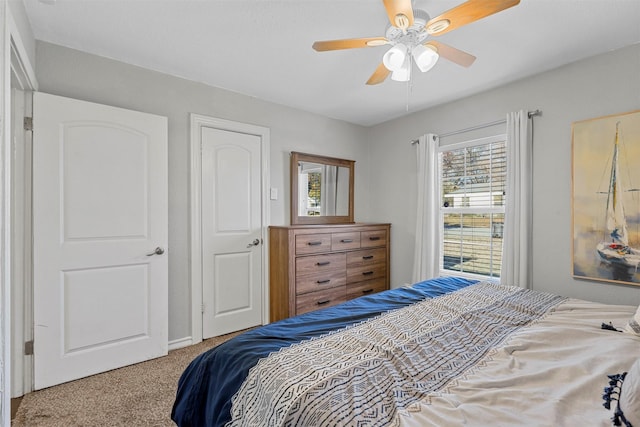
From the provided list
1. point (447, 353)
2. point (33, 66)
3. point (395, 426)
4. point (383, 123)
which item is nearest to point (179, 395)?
point (395, 426)

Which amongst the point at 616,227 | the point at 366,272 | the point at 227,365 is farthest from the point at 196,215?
the point at 616,227

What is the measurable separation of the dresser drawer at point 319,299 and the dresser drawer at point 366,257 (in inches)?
12.5

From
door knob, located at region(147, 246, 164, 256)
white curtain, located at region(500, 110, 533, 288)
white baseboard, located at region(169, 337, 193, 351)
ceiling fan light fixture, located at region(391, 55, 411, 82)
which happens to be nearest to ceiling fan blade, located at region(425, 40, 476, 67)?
ceiling fan light fixture, located at region(391, 55, 411, 82)

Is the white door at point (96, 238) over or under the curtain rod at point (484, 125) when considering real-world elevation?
under

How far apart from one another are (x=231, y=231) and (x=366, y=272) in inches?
64.5

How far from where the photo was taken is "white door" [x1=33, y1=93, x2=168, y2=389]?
2082 millimetres

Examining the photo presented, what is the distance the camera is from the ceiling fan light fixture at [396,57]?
174 centimetres

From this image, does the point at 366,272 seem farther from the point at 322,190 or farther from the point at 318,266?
the point at 322,190

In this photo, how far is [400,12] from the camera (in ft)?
4.97

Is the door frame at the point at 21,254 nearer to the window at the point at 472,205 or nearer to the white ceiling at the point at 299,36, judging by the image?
the white ceiling at the point at 299,36

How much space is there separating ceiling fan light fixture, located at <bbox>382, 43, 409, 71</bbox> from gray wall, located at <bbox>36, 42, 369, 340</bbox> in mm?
1770

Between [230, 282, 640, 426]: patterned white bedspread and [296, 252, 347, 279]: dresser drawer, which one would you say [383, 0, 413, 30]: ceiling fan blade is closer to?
[230, 282, 640, 426]: patterned white bedspread

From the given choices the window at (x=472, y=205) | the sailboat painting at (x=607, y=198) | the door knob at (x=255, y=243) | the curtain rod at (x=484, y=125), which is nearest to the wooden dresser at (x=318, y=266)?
the door knob at (x=255, y=243)
